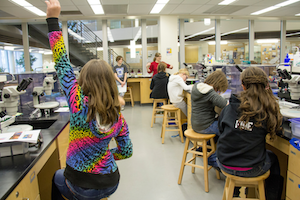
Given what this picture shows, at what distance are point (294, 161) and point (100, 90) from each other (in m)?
1.31

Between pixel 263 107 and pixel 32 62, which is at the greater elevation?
pixel 32 62

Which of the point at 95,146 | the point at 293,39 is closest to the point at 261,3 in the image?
the point at 293,39

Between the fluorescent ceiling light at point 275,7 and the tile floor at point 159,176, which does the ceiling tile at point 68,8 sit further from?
the fluorescent ceiling light at point 275,7

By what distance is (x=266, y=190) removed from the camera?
5.66ft

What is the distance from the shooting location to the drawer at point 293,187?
4.51 feet

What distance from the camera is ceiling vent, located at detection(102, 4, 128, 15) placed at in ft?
20.0

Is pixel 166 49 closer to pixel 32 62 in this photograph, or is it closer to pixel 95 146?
pixel 32 62

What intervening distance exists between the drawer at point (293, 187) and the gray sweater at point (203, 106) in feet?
3.34

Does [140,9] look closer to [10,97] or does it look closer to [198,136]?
[198,136]

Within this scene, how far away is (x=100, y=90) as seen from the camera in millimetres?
1106

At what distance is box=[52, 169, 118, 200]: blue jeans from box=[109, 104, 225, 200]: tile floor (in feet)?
3.32

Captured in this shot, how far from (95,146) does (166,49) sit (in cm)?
639

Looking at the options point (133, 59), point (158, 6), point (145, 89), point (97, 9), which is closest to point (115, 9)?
point (97, 9)

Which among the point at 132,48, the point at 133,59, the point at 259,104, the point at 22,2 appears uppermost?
the point at 22,2
